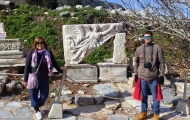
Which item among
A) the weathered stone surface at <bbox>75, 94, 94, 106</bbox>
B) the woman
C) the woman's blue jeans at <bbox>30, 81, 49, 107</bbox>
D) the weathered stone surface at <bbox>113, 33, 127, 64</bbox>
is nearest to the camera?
the woman

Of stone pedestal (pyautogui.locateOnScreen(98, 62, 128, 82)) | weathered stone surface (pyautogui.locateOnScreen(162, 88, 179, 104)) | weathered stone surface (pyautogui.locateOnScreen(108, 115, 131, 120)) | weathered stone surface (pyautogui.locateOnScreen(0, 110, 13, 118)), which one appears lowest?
weathered stone surface (pyautogui.locateOnScreen(108, 115, 131, 120))

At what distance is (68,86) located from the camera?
6.77 meters

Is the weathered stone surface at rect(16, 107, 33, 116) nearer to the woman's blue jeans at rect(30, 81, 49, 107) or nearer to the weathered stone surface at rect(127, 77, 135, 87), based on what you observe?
the woman's blue jeans at rect(30, 81, 49, 107)

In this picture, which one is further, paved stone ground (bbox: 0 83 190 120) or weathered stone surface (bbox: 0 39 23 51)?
weathered stone surface (bbox: 0 39 23 51)

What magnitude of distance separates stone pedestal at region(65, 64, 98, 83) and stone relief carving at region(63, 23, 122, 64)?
0.68 feet

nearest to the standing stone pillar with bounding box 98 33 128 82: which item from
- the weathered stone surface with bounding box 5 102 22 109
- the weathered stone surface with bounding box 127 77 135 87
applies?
the weathered stone surface with bounding box 127 77 135 87

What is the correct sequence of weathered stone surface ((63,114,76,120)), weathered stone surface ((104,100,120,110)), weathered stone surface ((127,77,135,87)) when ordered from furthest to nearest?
weathered stone surface ((127,77,135,87))
weathered stone surface ((104,100,120,110))
weathered stone surface ((63,114,76,120))

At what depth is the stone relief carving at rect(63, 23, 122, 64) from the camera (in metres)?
6.82

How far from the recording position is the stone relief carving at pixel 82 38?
268 inches

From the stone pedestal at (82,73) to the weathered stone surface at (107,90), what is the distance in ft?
1.03

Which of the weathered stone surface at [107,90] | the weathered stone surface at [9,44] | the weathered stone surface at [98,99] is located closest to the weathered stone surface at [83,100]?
the weathered stone surface at [98,99]

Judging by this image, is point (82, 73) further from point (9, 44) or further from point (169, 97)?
point (169, 97)

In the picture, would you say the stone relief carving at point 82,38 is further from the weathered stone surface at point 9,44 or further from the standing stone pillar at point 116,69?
the weathered stone surface at point 9,44

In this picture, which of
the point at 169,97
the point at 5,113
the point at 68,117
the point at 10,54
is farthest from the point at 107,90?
the point at 10,54
